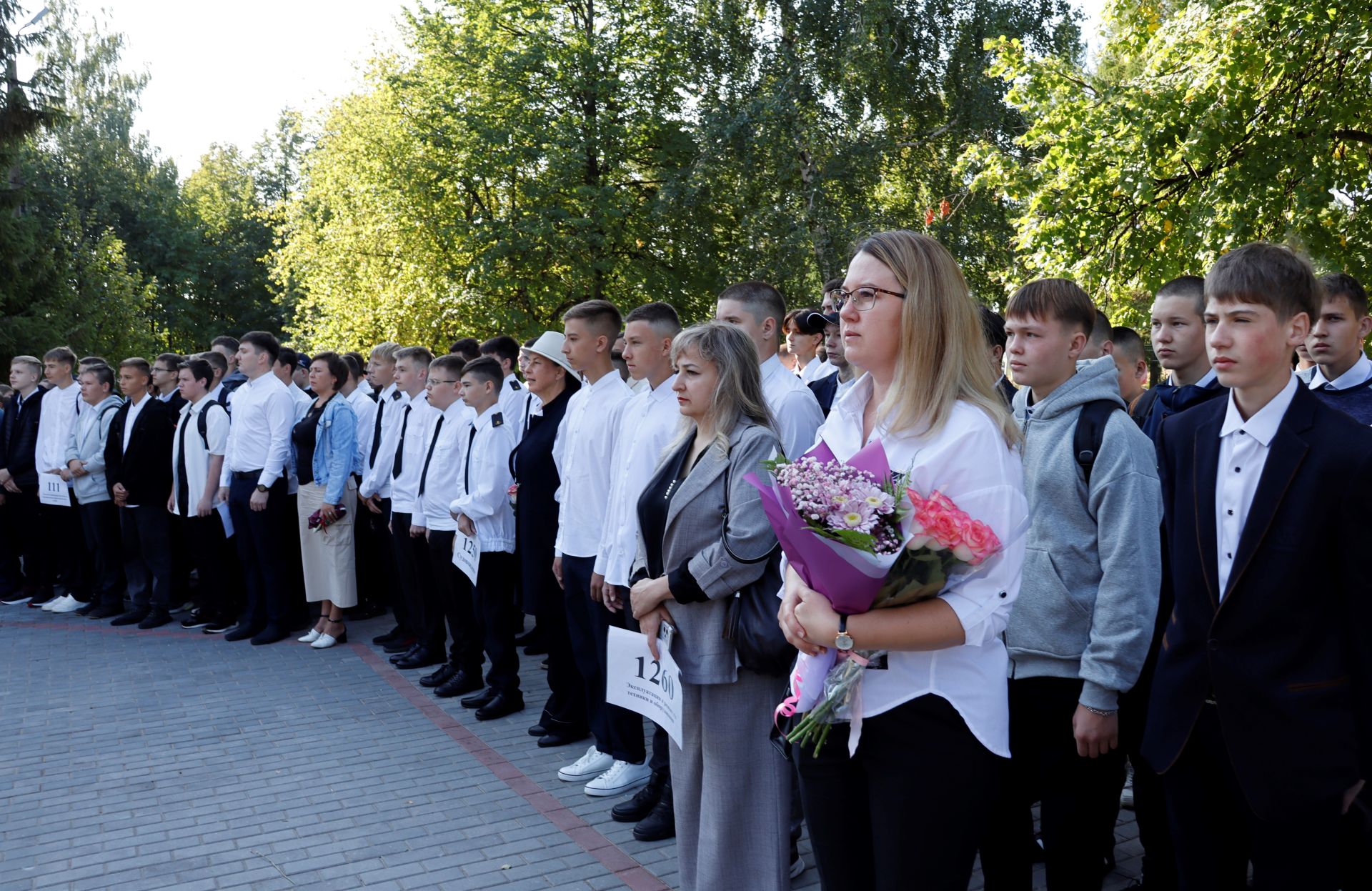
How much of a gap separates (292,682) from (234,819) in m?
2.71

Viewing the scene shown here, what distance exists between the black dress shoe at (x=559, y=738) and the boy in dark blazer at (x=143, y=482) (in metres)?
5.52

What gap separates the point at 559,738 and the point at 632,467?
2.34 metres

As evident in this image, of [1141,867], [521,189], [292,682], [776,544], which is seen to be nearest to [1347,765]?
[776,544]

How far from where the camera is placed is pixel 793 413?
15.7ft

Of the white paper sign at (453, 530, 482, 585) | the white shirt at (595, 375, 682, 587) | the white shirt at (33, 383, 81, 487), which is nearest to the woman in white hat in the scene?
the white paper sign at (453, 530, 482, 585)

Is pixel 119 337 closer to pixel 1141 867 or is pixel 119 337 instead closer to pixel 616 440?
pixel 616 440

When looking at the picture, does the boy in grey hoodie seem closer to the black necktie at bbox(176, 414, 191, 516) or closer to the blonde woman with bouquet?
the blonde woman with bouquet

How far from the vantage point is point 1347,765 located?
2699 millimetres

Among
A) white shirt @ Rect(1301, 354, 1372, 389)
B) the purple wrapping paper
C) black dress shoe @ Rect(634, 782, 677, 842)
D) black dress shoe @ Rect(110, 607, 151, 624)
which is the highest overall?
white shirt @ Rect(1301, 354, 1372, 389)

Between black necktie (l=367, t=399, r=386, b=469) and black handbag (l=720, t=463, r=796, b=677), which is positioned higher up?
black necktie (l=367, t=399, r=386, b=469)

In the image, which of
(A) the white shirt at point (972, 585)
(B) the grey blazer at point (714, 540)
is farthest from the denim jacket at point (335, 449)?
(A) the white shirt at point (972, 585)

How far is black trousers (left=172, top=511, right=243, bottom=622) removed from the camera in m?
→ 9.85

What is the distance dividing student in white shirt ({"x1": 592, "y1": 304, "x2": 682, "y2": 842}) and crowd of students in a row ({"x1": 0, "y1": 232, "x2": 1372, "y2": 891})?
2 centimetres

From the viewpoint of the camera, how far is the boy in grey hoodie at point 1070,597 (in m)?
3.33
